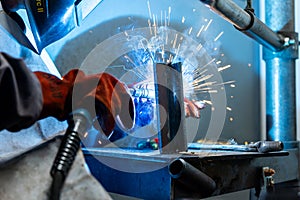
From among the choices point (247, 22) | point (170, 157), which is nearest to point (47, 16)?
point (170, 157)

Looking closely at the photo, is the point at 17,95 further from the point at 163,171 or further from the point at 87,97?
the point at 163,171

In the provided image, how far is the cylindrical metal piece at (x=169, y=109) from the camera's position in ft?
3.34

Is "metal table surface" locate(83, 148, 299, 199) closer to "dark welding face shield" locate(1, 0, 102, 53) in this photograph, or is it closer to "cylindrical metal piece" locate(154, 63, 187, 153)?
"cylindrical metal piece" locate(154, 63, 187, 153)

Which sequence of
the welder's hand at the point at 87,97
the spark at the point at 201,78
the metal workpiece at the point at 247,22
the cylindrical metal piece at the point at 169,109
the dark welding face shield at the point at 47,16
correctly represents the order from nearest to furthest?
the welder's hand at the point at 87,97 < the cylindrical metal piece at the point at 169,109 < the dark welding face shield at the point at 47,16 < the metal workpiece at the point at 247,22 < the spark at the point at 201,78

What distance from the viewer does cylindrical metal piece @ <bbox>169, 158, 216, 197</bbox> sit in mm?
837

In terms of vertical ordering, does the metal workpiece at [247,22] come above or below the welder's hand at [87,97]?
above

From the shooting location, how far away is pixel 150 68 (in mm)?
1441

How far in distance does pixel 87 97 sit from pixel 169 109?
1.16ft

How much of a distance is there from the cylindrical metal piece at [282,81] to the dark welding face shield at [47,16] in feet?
3.68

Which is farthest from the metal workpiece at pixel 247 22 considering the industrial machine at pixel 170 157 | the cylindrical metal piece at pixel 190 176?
the cylindrical metal piece at pixel 190 176

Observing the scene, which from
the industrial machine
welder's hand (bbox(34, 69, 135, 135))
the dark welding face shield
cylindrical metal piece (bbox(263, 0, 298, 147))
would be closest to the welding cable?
welder's hand (bbox(34, 69, 135, 135))

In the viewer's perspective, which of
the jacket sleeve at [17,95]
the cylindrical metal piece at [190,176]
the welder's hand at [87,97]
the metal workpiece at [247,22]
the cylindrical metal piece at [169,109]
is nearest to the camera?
the jacket sleeve at [17,95]

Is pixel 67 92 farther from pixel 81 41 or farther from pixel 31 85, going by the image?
pixel 81 41

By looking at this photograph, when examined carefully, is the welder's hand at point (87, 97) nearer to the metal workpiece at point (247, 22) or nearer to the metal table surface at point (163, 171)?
the metal table surface at point (163, 171)
